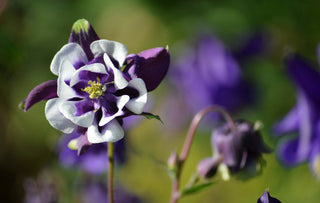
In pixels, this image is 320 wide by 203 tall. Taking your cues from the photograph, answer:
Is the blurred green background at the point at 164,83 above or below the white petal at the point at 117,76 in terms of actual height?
below

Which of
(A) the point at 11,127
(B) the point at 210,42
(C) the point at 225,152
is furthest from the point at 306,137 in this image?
(A) the point at 11,127

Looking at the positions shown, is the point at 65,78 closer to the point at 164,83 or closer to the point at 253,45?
the point at 253,45

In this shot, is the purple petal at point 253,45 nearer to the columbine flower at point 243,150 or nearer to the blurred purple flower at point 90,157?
the blurred purple flower at point 90,157

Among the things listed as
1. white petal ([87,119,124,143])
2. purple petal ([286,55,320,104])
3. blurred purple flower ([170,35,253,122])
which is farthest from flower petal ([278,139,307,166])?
white petal ([87,119,124,143])

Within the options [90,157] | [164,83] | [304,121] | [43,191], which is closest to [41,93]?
[43,191]

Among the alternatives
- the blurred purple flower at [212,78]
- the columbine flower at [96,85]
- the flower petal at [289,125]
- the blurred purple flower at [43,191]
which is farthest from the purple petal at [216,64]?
the columbine flower at [96,85]

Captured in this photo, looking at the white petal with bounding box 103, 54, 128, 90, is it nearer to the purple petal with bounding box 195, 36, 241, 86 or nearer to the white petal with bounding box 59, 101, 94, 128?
the white petal with bounding box 59, 101, 94, 128

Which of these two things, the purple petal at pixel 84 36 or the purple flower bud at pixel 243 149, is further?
the purple flower bud at pixel 243 149
